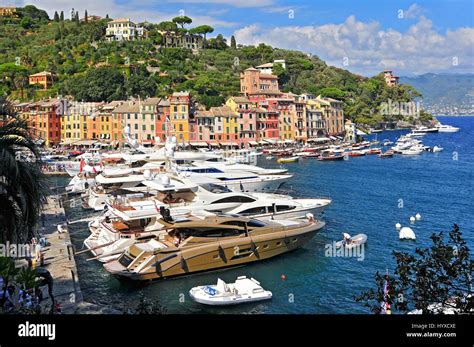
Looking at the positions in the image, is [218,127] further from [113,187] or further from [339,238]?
[339,238]

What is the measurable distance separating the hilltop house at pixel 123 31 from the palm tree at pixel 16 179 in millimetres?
75385

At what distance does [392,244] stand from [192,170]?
10350mm

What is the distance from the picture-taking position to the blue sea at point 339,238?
488 inches

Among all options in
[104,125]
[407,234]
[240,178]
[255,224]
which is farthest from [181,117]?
[255,224]

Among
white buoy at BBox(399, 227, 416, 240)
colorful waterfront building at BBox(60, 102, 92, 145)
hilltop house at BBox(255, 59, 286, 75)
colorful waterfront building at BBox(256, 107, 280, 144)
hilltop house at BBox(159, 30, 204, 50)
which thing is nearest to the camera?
white buoy at BBox(399, 227, 416, 240)

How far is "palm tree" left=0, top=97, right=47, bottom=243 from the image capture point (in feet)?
20.4

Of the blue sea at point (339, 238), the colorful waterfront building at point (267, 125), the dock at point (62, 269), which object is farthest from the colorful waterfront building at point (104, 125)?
the dock at point (62, 269)

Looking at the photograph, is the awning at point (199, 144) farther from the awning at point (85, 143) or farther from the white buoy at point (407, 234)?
the white buoy at point (407, 234)

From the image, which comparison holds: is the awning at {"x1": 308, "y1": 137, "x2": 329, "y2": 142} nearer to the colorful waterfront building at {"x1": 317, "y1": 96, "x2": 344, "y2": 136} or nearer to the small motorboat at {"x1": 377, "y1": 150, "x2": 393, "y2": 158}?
the colorful waterfront building at {"x1": 317, "y1": 96, "x2": 344, "y2": 136}

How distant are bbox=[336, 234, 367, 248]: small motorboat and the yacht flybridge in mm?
1960

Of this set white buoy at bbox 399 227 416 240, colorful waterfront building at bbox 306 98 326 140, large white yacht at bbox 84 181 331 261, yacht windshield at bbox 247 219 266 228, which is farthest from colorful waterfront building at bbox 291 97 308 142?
yacht windshield at bbox 247 219 266 228

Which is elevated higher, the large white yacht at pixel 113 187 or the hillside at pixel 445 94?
the hillside at pixel 445 94

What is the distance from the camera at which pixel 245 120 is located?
56250 mm
